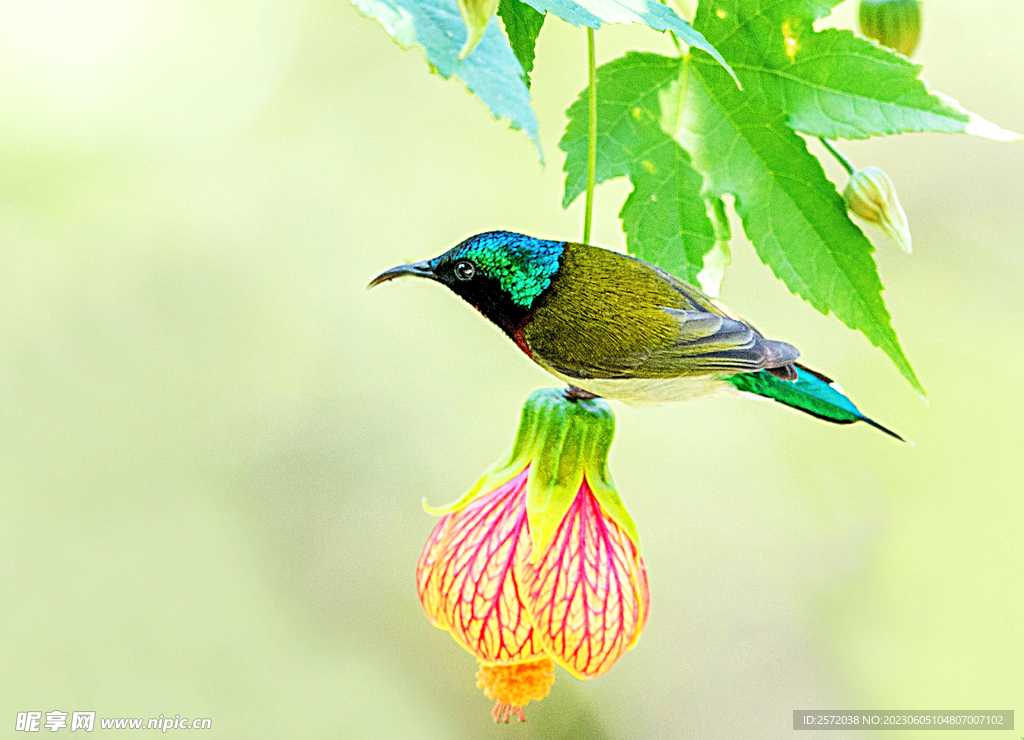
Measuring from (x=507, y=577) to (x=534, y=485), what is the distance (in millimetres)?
52

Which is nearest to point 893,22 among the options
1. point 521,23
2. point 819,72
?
point 819,72

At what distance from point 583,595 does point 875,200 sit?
0.29 m

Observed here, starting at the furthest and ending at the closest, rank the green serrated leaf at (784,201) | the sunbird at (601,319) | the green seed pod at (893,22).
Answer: the green seed pod at (893,22), the green serrated leaf at (784,201), the sunbird at (601,319)

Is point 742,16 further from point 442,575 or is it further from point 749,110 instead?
point 442,575

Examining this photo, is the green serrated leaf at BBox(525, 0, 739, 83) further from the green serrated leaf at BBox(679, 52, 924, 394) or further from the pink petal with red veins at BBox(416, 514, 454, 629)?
the pink petal with red veins at BBox(416, 514, 454, 629)

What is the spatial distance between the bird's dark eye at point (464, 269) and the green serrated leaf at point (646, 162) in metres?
0.15

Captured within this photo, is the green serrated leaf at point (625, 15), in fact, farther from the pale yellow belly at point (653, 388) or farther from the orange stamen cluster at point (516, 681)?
the orange stamen cluster at point (516, 681)

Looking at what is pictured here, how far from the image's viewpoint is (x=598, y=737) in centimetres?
191

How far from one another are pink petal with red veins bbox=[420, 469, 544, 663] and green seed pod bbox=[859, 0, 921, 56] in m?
0.45

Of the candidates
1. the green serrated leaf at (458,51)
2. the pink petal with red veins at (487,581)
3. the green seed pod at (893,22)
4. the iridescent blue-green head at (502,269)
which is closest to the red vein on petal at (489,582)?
the pink petal with red veins at (487,581)

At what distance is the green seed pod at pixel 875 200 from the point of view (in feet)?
1.91

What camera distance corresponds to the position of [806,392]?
50cm

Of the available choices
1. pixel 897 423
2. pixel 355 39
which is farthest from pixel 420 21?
pixel 355 39

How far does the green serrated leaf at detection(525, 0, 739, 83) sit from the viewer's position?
1.43 ft
